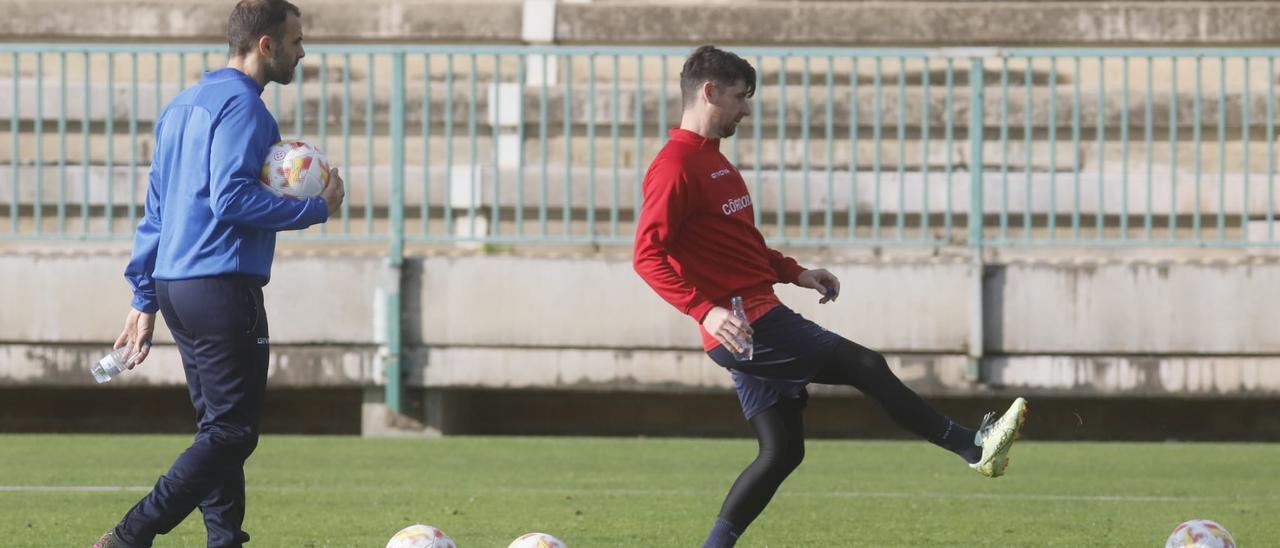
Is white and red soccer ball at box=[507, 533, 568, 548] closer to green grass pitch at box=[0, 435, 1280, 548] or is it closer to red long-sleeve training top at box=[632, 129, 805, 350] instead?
red long-sleeve training top at box=[632, 129, 805, 350]

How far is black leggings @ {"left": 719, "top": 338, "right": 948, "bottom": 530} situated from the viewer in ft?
17.8

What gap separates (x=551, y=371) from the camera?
11.1m

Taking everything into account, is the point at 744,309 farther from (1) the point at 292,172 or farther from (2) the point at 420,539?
(1) the point at 292,172

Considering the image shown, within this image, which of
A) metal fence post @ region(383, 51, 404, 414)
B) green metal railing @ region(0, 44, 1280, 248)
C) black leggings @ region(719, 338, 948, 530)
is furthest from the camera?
green metal railing @ region(0, 44, 1280, 248)

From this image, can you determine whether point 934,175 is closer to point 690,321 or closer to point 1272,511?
point 690,321

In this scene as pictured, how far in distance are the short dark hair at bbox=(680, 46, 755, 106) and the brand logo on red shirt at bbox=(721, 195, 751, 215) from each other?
0.31 meters

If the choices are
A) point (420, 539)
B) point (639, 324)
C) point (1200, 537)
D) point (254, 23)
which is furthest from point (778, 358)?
point (639, 324)

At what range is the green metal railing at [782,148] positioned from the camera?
1141 cm

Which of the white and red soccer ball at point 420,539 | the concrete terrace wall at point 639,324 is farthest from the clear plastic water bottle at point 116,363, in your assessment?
the concrete terrace wall at point 639,324

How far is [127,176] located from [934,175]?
5009 mm

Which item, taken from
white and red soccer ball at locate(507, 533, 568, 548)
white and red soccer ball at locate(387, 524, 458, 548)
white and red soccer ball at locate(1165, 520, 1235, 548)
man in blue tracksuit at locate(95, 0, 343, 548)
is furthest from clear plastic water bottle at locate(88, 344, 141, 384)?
white and red soccer ball at locate(1165, 520, 1235, 548)

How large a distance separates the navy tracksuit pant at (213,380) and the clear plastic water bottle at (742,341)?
4.29ft

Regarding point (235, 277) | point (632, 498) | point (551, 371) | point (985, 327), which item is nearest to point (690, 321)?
point (551, 371)

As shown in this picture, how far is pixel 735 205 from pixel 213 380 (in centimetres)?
154
